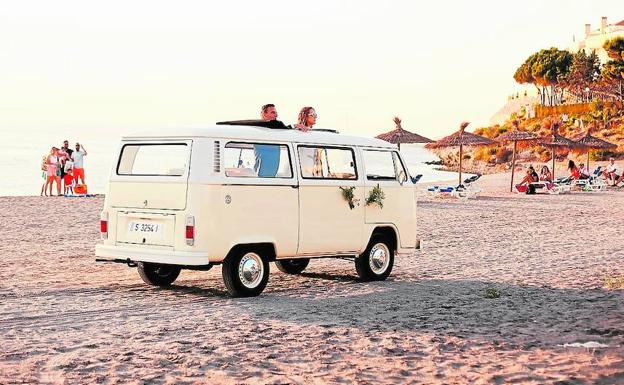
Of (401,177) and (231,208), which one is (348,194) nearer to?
(401,177)

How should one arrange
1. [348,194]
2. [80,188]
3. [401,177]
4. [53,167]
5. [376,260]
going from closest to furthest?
1. [348,194]
2. [376,260]
3. [401,177]
4. [53,167]
5. [80,188]

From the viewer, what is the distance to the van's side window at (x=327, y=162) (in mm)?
10664

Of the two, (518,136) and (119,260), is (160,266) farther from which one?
(518,136)

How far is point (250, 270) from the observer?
10.1m

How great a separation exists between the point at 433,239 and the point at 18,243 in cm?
742

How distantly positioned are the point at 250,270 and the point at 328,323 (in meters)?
1.78

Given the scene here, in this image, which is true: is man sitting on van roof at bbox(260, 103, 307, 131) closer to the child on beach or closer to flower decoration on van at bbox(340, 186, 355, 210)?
flower decoration on van at bbox(340, 186, 355, 210)

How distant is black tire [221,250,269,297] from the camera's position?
391 inches

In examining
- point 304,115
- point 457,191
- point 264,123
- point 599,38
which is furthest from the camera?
point 599,38

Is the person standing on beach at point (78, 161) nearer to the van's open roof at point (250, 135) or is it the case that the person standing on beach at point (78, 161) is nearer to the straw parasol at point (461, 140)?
the straw parasol at point (461, 140)

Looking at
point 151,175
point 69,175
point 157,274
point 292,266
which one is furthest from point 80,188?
point 151,175

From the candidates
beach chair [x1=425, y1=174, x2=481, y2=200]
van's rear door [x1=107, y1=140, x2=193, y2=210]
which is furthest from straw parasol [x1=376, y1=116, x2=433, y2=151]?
van's rear door [x1=107, y1=140, x2=193, y2=210]

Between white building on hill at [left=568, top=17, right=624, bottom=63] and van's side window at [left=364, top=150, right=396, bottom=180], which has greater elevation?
white building on hill at [left=568, top=17, right=624, bottom=63]

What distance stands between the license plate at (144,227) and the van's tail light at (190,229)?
47 cm
